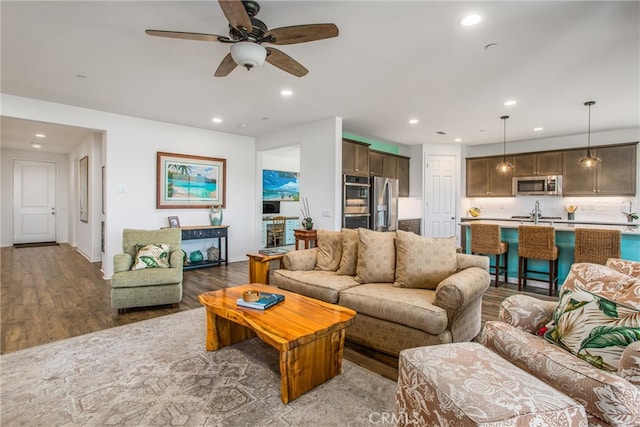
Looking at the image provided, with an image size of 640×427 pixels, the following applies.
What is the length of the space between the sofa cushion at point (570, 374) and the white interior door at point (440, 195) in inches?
234

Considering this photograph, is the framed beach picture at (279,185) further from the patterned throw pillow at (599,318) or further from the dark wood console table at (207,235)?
the patterned throw pillow at (599,318)

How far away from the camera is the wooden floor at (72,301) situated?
2.75 metres

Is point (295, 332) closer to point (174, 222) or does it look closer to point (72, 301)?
point (72, 301)

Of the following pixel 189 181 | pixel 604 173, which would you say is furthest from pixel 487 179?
pixel 189 181

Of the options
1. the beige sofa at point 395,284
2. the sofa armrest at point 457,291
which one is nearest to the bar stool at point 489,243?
the beige sofa at point 395,284

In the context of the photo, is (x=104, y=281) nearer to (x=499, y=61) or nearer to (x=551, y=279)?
(x=499, y=61)

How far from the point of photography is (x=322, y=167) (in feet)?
17.2

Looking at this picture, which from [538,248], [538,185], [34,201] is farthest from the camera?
[34,201]

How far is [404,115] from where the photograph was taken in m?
4.94

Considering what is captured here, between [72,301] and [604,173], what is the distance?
343 inches

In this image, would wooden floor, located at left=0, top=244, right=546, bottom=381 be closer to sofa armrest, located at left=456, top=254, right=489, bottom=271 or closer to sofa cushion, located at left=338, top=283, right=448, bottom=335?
sofa cushion, located at left=338, top=283, right=448, bottom=335

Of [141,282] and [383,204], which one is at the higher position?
[383,204]

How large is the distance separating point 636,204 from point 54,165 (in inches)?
530

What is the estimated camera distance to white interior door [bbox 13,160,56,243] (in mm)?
8242
